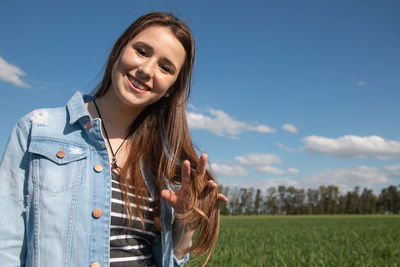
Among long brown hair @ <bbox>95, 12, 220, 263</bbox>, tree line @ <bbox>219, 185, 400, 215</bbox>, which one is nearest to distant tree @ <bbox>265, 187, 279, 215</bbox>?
tree line @ <bbox>219, 185, 400, 215</bbox>

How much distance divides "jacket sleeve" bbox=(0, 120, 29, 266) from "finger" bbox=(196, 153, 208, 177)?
730 millimetres

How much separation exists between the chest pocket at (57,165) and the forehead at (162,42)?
61 centimetres

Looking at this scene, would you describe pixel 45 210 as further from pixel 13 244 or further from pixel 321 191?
pixel 321 191

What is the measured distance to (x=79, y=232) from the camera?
1.19 m

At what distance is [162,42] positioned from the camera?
156 centimetres

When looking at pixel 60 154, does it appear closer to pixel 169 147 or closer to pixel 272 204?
pixel 169 147

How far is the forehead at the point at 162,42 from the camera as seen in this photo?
1.54m

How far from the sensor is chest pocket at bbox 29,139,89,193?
1.19 metres

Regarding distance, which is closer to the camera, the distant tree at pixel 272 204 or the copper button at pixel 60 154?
the copper button at pixel 60 154

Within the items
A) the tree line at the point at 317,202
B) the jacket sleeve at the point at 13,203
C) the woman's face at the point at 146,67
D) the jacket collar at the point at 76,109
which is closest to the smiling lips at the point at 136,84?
the woman's face at the point at 146,67

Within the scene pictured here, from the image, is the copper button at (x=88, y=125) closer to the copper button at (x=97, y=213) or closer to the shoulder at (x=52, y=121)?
the shoulder at (x=52, y=121)

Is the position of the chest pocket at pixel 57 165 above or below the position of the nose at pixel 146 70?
below

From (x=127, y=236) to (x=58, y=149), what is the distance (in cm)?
48

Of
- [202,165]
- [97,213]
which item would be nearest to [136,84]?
[202,165]
